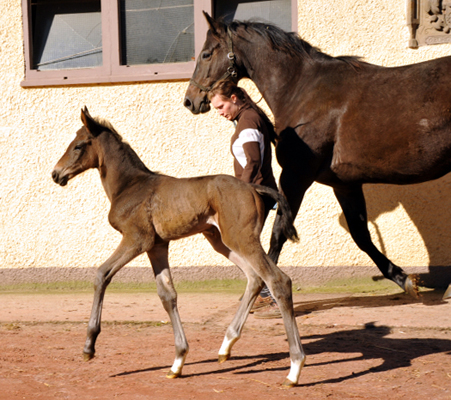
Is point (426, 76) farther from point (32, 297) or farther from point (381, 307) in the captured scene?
point (32, 297)

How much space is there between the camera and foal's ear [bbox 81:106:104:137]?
4410 mm

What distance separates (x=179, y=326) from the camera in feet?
13.2

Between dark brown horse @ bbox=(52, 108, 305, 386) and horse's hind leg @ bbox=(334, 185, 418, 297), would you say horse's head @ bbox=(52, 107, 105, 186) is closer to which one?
dark brown horse @ bbox=(52, 108, 305, 386)

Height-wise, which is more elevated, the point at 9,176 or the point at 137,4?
the point at 137,4

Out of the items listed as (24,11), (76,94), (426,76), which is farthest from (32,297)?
(426,76)

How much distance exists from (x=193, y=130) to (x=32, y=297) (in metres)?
2.67

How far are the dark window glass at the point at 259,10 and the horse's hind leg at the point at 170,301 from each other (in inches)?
152

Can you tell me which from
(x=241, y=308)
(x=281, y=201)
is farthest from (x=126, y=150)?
(x=241, y=308)

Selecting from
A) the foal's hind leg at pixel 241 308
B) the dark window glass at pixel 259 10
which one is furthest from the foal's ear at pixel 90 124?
the dark window glass at pixel 259 10

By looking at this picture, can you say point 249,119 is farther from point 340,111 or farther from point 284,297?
point 284,297

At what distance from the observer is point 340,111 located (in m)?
5.62

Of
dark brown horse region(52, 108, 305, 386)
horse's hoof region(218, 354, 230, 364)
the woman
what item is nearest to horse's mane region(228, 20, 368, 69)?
the woman

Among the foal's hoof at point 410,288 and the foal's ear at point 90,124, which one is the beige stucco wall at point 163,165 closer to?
the foal's hoof at point 410,288

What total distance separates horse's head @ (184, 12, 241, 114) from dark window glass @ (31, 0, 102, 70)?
7.08 feet
